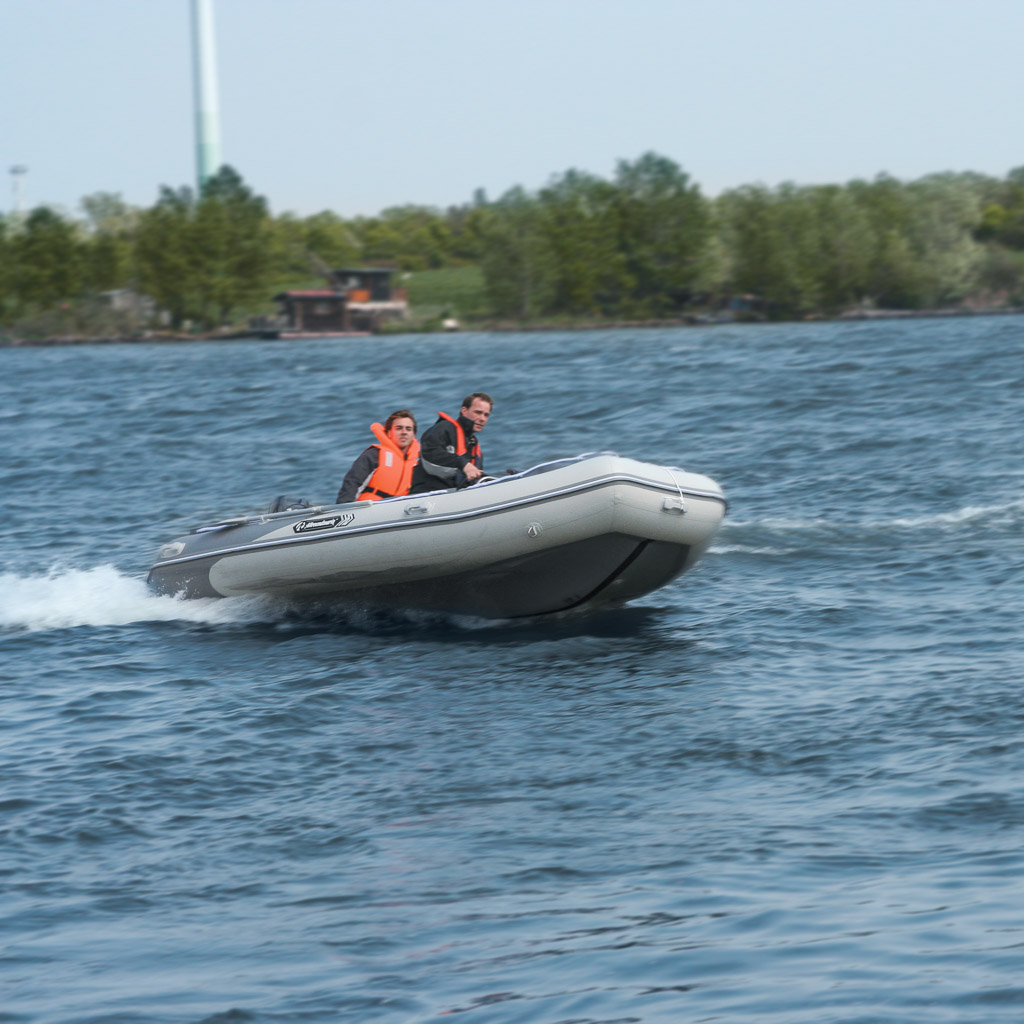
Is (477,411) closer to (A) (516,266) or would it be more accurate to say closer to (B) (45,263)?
(A) (516,266)

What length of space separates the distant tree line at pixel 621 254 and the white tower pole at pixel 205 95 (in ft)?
8.99

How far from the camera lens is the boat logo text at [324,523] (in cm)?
1028

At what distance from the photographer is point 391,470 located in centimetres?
1069

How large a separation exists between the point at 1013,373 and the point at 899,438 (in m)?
11.7

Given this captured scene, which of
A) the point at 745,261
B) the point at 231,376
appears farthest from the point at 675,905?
the point at 745,261

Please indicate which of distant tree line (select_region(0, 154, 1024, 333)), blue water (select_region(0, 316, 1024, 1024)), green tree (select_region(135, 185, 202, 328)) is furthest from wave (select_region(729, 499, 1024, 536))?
green tree (select_region(135, 185, 202, 328))

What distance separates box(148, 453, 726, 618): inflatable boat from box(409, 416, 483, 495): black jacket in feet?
0.87

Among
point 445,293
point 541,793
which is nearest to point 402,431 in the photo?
point 541,793

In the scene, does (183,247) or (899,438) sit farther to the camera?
(183,247)

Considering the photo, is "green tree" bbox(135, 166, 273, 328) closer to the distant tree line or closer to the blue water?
the distant tree line

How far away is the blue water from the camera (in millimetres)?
4906

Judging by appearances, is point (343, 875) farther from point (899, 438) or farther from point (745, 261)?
point (745, 261)

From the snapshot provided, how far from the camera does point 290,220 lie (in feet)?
505

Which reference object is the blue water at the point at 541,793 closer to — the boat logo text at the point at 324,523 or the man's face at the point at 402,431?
the boat logo text at the point at 324,523
